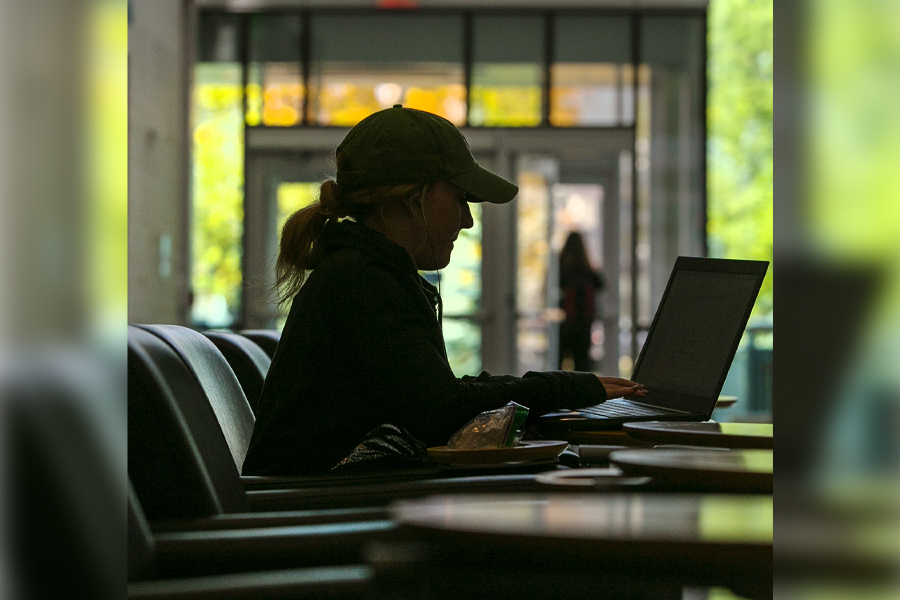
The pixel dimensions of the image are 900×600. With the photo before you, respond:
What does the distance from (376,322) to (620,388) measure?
55 cm

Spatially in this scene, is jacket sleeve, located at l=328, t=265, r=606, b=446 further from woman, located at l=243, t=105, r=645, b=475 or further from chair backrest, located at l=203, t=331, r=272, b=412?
chair backrest, located at l=203, t=331, r=272, b=412

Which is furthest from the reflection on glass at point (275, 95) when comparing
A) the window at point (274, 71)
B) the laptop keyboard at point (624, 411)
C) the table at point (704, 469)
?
the table at point (704, 469)

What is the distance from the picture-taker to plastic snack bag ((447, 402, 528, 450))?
1293mm

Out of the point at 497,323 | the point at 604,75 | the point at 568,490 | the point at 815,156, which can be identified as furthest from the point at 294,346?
the point at 604,75

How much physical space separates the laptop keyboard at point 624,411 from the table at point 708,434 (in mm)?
369

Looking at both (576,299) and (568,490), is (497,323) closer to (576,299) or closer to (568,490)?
(576,299)

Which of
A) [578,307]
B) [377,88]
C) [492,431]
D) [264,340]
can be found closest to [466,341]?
[578,307]

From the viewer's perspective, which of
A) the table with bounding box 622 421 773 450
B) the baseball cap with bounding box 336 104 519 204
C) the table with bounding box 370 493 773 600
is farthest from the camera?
the baseball cap with bounding box 336 104 519 204

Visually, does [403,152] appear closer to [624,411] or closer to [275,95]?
[624,411]

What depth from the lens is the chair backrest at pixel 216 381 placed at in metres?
1.52

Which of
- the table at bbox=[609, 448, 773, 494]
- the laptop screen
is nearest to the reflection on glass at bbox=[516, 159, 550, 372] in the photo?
the laptop screen

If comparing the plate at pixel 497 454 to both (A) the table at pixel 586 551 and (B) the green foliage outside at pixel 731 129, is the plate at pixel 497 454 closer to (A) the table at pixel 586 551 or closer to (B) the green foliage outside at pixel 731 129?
(A) the table at pixel 586 551

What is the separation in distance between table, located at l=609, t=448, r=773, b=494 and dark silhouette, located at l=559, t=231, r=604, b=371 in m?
8.09

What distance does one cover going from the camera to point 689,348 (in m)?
2.08
